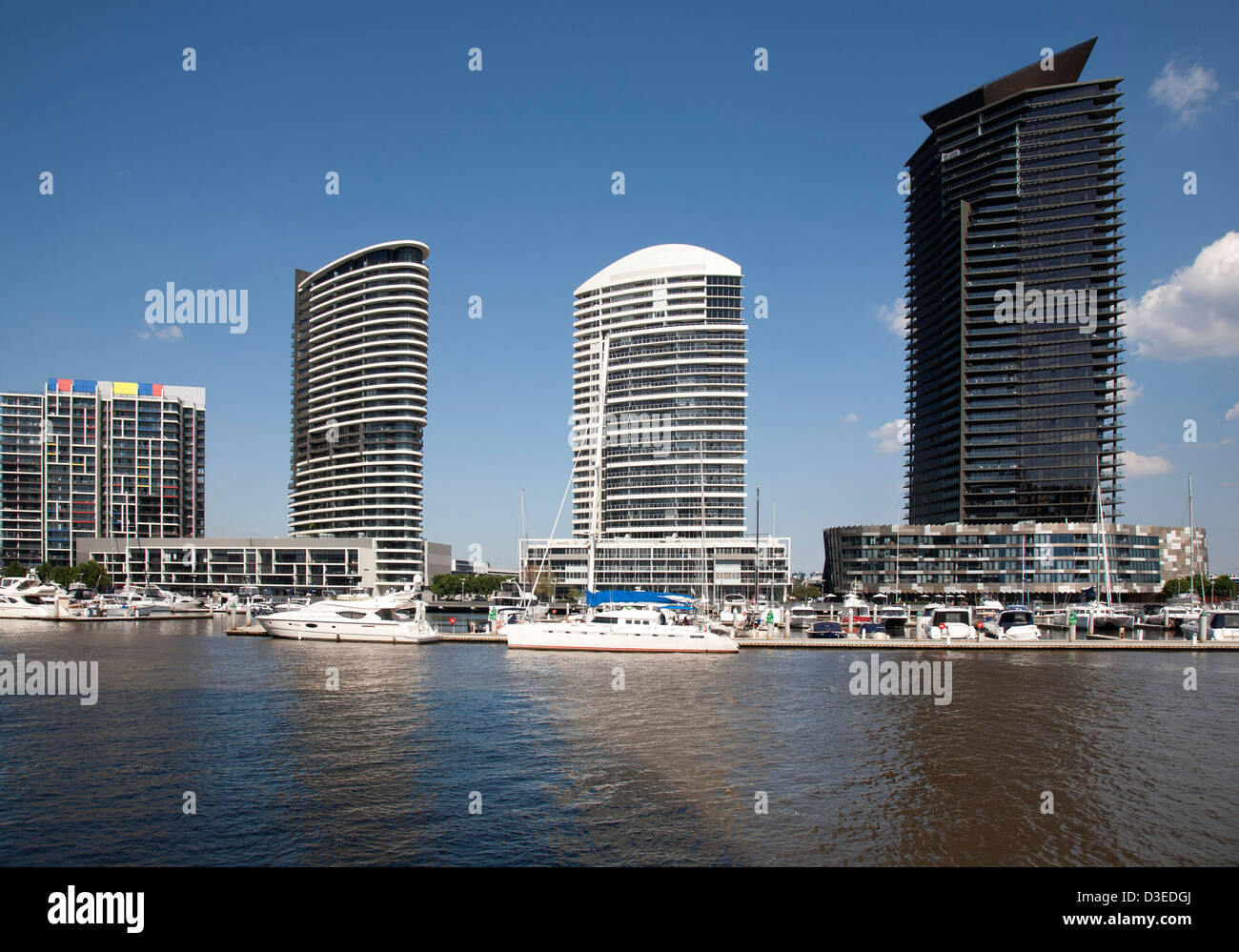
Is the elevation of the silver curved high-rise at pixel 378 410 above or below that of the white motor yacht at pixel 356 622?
above

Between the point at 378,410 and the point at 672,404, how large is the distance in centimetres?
6680

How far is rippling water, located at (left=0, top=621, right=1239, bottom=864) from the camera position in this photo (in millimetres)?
19891

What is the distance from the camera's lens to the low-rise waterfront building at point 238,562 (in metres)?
175

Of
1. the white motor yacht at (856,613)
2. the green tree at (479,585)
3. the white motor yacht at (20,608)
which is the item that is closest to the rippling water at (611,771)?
the white motor yacht at (856,613)

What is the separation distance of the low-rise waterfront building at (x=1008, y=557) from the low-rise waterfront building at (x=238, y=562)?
110 m

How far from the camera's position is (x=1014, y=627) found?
71.1 meters

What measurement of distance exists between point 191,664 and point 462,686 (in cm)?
2148

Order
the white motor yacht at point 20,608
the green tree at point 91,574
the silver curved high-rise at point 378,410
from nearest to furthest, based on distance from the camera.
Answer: the white motor yacht at point 20,608 → the green tree at point 91,574 → the silver curved high-rise at point 378,410

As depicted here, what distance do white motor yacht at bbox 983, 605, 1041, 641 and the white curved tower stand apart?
96.5 meters

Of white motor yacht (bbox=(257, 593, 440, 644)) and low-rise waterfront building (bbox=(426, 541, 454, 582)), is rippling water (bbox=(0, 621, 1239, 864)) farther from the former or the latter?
low-rise waterfront building (bbox=(426, 541, 454, 582))

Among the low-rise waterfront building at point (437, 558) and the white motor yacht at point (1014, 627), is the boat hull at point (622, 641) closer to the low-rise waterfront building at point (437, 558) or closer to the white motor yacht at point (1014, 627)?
the white motor yacht at point (1014, 627)
